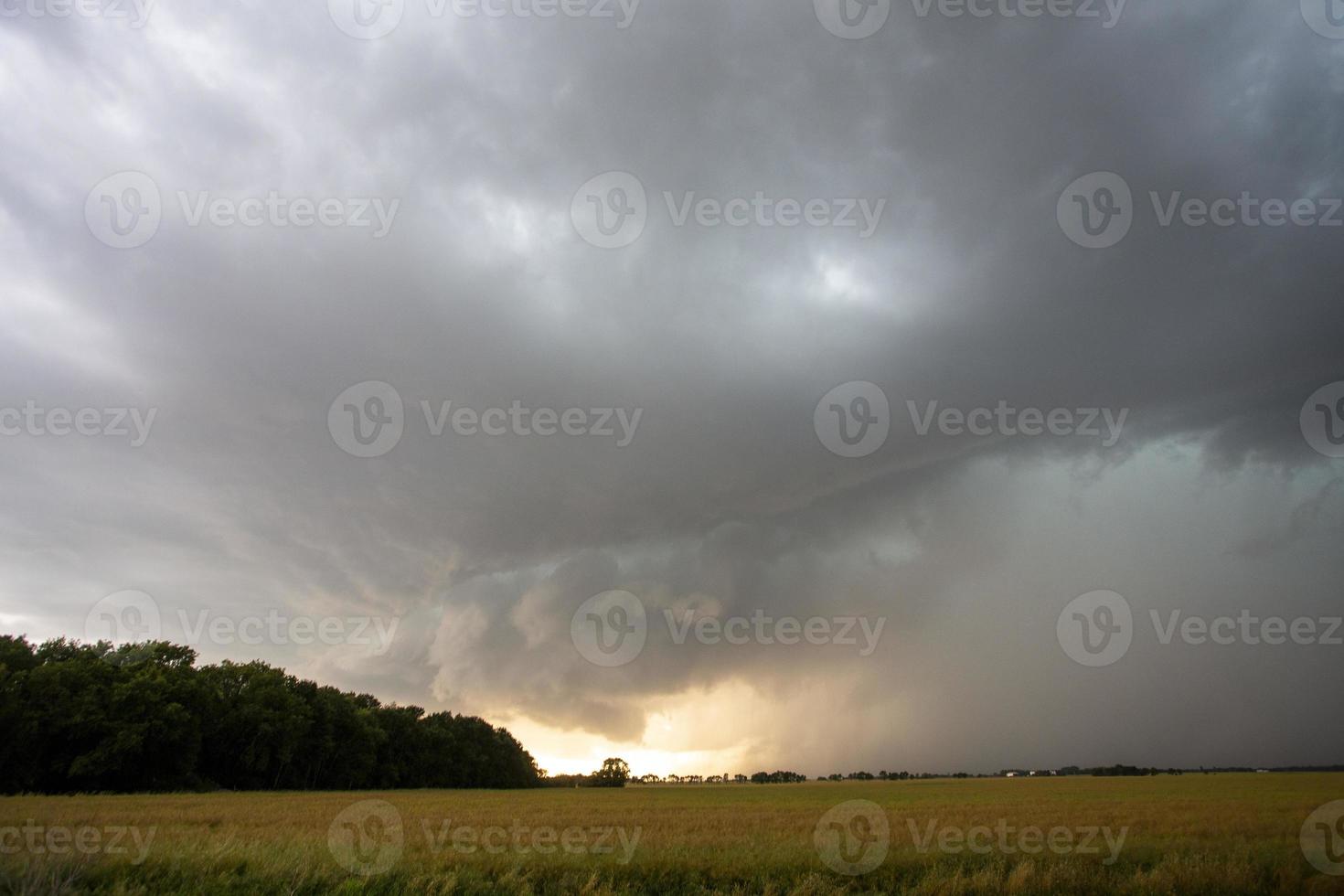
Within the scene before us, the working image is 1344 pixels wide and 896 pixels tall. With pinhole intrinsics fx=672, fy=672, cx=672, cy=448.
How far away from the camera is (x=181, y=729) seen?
196 ft

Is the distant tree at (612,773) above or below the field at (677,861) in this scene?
below

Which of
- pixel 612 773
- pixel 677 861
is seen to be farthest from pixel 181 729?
pixel 612 773

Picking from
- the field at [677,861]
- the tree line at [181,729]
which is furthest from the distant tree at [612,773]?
the field at [677,861]

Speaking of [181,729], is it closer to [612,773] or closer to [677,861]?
[677,861]

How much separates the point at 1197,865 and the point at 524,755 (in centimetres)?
14769

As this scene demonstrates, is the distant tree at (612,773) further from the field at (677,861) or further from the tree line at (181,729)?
the field at (677,861)

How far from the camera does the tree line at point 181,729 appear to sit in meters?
52.8

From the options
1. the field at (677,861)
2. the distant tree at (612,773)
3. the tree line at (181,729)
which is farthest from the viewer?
the distant tree at (612,773)

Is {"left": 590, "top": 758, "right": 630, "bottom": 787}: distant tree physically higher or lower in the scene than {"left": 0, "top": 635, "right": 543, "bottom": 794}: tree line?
lower

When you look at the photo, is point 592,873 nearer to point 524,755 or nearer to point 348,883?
point 348,883

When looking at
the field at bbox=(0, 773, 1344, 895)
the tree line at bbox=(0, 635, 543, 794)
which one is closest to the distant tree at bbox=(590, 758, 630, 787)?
the tree line at bbox=(0, 635, 543, 794)

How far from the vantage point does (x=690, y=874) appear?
48.6 ft

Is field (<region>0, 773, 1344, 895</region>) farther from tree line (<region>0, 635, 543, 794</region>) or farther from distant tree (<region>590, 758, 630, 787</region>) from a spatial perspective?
distant tree (<region>590, 758, 630, 787</region>)

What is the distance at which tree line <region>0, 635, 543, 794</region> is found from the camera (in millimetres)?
52750
